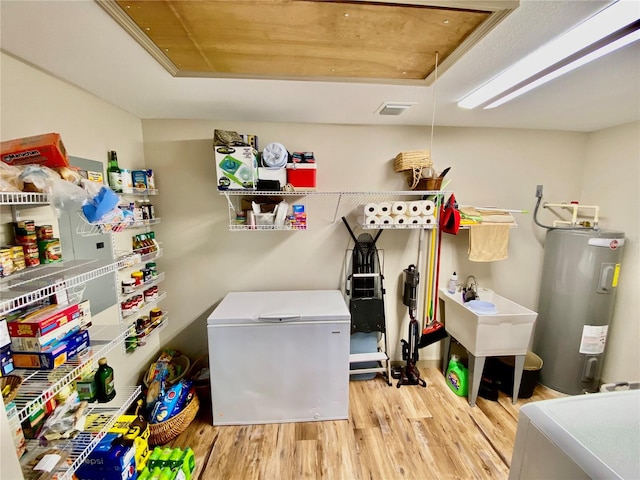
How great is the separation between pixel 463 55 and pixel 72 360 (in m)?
2.04

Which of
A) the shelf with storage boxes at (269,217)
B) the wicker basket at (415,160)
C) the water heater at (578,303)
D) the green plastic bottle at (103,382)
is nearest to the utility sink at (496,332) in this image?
the water heater at (578,303)

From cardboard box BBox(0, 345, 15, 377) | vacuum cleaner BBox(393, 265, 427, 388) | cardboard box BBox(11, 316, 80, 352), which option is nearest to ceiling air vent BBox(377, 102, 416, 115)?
vacuum cleaner BBox(393, 265, 427, 388)

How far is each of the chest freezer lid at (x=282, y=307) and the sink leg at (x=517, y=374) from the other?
4.60 ft

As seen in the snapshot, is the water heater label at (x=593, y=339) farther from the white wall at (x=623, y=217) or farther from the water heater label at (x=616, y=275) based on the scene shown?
the water heater label at (x=616, y=275)

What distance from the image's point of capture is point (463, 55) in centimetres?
113

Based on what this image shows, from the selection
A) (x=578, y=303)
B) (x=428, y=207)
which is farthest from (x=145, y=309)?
(x=578, y=303)

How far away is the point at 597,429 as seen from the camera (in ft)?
2.72

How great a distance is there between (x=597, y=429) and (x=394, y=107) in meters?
1.74

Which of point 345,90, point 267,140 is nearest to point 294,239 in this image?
point 267,140

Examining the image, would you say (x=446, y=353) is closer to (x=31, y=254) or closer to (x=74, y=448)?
(x=74, y=448)

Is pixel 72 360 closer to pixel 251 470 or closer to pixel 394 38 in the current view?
pixel 251 470

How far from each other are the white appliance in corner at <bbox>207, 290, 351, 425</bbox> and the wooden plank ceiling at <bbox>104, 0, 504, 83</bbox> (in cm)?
144

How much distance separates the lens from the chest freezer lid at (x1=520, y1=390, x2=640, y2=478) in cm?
73

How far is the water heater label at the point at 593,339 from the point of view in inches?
78.2
